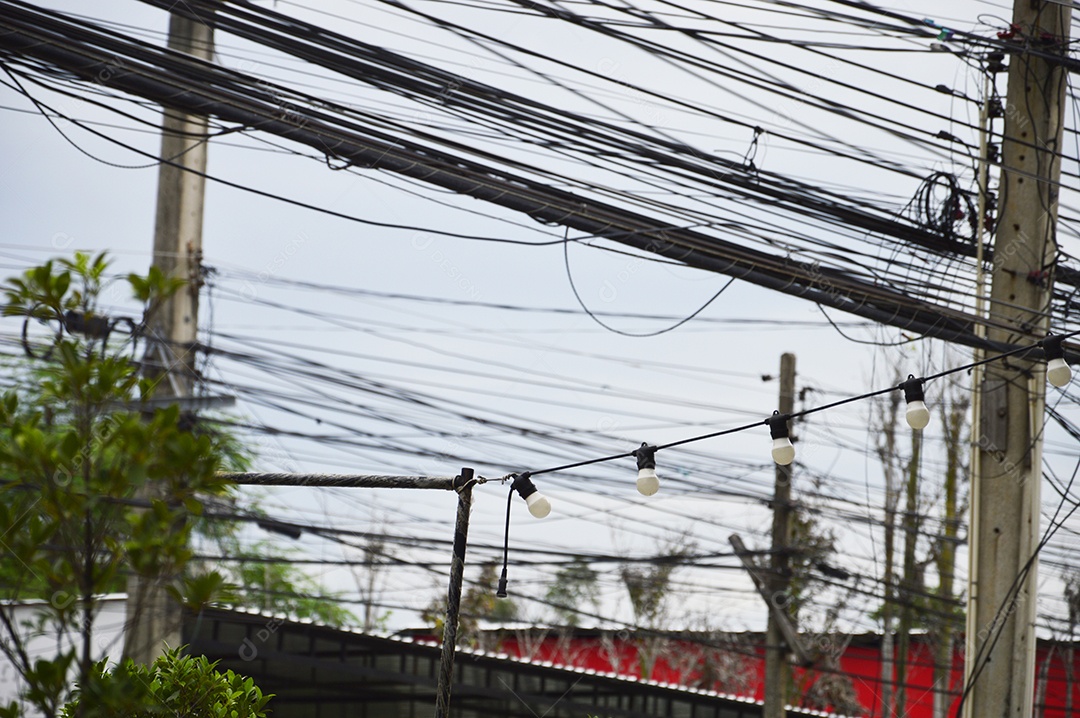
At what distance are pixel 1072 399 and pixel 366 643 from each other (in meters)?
8.56

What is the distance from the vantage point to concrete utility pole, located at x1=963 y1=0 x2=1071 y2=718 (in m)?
6.11

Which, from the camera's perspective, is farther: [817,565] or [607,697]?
[607,697]

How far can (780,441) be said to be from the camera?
4297 millimetres

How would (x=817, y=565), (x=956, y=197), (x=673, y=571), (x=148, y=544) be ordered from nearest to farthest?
(x=148, y=544)
(x=956, y=197)
(x=817, y=565)
(x=673, y=571)

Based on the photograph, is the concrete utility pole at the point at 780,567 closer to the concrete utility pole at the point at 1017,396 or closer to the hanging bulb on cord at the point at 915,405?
the concrete utility pole at the point at 1017,396

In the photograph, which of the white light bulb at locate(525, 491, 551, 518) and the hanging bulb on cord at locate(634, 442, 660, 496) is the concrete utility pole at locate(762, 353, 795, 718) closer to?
the hanging bulb on cord at locate(634, 442, 660, 496)

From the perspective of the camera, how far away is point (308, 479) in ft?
15.0

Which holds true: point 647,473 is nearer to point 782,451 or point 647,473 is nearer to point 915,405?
point 782,451

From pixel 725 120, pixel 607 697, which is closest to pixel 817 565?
pixel 607 697

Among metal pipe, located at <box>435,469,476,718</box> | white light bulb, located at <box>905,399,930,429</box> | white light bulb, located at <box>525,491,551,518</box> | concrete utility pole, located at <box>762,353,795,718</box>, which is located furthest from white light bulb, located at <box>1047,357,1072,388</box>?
concrete utility pole, located at <box>762,353,795,718</box>

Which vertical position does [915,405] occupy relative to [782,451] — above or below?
above

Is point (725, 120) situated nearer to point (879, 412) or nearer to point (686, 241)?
point (686, 241)

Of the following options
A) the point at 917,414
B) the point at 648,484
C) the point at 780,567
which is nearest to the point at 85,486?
the point at 648,484

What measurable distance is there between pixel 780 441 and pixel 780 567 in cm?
738
